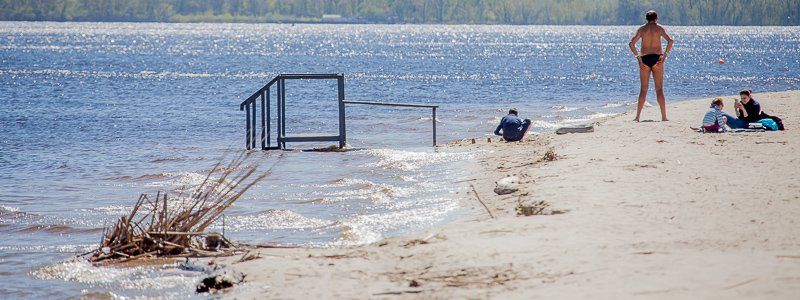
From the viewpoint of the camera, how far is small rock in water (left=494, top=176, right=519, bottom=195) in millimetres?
13219

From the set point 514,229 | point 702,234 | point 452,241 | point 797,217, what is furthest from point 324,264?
point 797,217

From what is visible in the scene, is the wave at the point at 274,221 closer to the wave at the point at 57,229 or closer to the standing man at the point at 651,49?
the wave at the point at 57,229

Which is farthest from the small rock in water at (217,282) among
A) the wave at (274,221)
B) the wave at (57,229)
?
the wave at (57,229)

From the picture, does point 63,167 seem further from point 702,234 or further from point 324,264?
point 702,234

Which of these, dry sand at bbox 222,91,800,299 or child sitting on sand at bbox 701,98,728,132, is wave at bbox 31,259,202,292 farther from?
child sitting on sand at bbox 701,98,728,132

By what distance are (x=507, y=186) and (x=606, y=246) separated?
14.8 feet

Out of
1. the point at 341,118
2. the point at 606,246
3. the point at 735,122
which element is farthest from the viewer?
the point at 341,118

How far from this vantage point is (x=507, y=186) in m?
13.3

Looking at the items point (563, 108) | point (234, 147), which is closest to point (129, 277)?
point (234, 147)

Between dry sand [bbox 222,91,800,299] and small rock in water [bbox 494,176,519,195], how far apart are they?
130 millimetres

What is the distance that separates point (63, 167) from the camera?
2016 centimetres

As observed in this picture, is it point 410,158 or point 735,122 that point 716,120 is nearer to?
point 735,122

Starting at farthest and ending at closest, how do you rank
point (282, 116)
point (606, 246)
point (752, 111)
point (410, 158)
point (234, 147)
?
point (234, 147)
point (282, 116)
point (410, 158)
point (752, 111)
point (606, 246)

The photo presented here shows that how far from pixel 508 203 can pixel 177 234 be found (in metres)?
4.01
